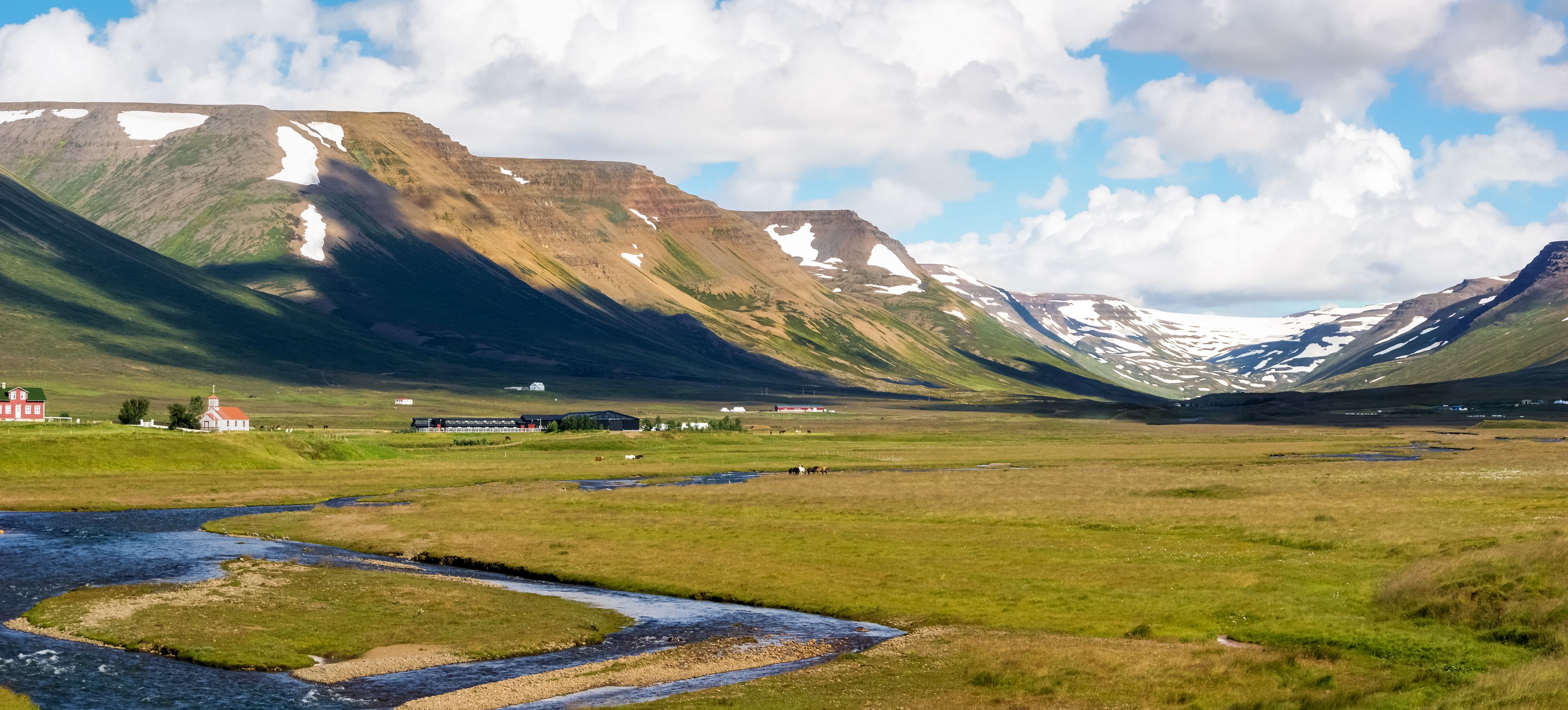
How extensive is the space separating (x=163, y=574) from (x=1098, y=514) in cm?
5057

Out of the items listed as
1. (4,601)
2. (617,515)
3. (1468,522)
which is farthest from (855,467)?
(4,601)

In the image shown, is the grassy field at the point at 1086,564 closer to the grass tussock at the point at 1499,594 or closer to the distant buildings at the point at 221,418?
the grass tussock at the point at 1499,594

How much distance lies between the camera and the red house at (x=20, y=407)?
141 m

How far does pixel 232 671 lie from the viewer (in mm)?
39906

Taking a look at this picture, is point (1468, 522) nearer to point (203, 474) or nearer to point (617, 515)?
point (617, 515)

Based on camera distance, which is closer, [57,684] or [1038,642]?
[57,684]

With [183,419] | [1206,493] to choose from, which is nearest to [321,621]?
[1206,493]

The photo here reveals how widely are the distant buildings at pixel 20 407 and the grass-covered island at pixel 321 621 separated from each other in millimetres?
104361

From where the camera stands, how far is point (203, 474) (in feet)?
370

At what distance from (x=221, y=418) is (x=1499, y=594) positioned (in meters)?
145

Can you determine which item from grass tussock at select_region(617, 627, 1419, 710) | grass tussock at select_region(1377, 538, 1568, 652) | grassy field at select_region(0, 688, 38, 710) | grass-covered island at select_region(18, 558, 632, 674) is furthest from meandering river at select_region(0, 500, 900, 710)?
grass tussock at select_region(1377, 538, 1568, 652)

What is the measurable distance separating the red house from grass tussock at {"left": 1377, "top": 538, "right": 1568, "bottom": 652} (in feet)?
454

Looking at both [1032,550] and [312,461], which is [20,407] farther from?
[1032,550]

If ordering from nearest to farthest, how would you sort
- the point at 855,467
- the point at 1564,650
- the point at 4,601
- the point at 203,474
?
the point at 1564,650 < the point at 4,601 < the point at 203,474 < the point at 855,467
